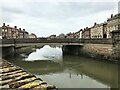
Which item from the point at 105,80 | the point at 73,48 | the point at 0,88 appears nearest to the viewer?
the point at 0,88

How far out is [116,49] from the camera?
35.2m

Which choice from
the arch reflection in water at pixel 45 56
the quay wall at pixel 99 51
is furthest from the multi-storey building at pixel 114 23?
the arch reflection in water at pixel 45 56

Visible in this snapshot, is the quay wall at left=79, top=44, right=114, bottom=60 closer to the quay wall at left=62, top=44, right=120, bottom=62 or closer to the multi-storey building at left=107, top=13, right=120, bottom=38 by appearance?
the quay wall at left=62, top=44, right=120, bottom=62

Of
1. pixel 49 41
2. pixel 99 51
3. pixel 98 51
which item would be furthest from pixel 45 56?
pixel 99 51

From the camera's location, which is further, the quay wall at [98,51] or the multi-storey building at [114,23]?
the multi-storey building at [114,23]

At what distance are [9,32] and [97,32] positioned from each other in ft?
136

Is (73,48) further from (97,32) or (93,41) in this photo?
(97,32)

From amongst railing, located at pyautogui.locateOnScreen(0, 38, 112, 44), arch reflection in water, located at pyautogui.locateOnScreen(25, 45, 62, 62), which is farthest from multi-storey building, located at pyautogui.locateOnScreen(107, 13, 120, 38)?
arch reflection in water, located at pyautogui.locateOnScreen(25, 45, 62, 62)

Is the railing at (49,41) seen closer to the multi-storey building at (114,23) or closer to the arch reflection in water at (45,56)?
the arch reflection in water at (45,56)

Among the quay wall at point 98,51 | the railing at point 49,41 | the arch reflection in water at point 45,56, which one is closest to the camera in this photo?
the quay wall at point 98,51

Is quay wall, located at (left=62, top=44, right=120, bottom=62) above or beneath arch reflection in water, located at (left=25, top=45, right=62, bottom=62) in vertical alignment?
above

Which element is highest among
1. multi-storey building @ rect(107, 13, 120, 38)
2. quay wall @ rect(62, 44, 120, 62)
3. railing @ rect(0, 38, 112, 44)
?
multi-storey building @ rect(107, 13, 120, 38)

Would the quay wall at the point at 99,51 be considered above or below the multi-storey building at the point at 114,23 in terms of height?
below

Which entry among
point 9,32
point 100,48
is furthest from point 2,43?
point 9,32
